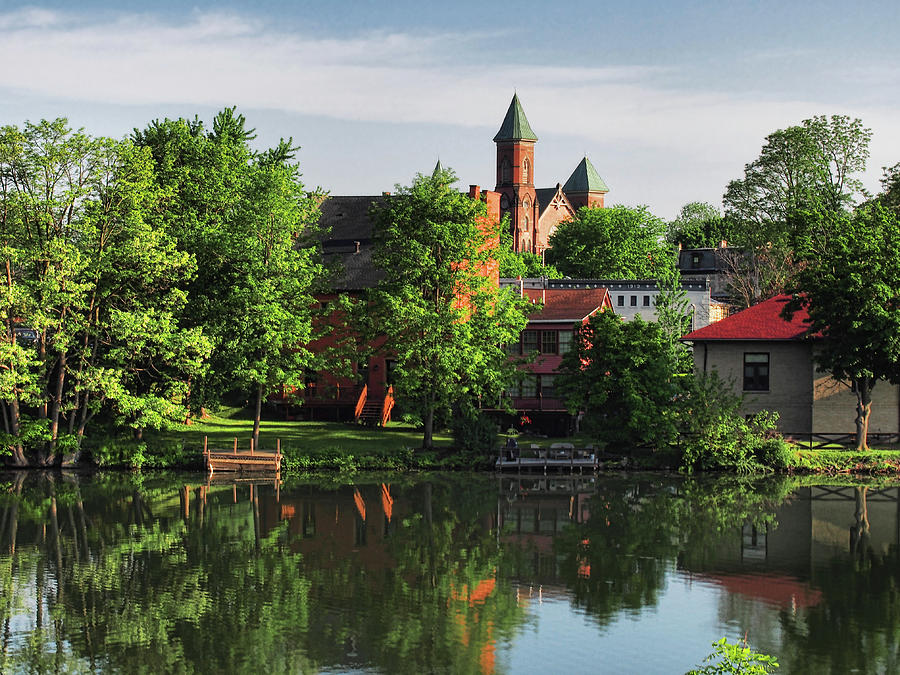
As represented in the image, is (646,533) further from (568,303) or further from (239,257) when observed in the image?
(568,303)

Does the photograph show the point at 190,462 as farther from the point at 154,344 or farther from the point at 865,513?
the point at 865,513

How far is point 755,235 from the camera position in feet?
273

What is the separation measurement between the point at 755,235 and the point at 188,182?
44.4m

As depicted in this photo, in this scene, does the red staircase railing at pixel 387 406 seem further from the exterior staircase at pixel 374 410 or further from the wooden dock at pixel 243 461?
the wooden dock at pixel 243 461

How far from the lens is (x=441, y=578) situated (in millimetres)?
28812

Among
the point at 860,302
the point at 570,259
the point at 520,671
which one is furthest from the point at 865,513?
the point at 570,259

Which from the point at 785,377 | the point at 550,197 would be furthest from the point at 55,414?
the point at 550,197

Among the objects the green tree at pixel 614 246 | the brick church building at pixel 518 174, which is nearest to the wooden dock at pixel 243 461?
the green tree at pixel 614 246

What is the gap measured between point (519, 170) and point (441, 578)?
14648 cm

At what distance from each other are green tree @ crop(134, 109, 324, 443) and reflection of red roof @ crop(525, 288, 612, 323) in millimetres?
14165

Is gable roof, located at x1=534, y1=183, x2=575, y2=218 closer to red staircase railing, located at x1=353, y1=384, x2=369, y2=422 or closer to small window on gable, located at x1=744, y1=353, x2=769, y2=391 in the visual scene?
red staircase railing, located at x1=353, y1=384, x2=369, y2=422

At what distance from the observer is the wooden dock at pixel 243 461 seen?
50656 millimetres

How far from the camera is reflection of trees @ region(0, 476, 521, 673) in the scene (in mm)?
21750

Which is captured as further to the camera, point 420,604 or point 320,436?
point 320,436
